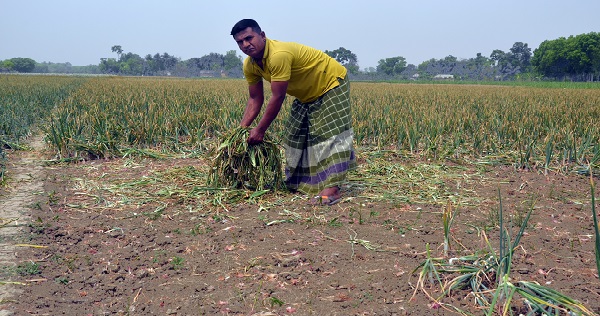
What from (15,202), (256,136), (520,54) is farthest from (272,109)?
(520,54)

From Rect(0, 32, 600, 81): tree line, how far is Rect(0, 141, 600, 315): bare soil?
176ft

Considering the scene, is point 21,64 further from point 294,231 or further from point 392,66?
point 294,231

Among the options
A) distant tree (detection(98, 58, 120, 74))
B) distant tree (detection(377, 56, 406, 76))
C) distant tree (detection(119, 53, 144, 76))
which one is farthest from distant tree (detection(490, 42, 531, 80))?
distant tree (detection(98, 58, 120, 74))

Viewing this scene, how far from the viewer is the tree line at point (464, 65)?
2201 inches

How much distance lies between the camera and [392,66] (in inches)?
3748

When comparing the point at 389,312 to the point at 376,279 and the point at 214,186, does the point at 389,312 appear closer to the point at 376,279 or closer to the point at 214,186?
the point at 376,279

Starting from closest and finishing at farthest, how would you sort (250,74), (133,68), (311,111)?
(250,74) → (311,111) → (133,68)

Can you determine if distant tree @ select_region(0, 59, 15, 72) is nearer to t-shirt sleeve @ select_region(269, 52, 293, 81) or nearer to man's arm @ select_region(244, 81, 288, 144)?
man's arm @ select_region(244, 81, 288, 144)

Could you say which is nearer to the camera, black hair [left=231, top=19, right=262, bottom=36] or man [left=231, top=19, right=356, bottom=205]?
black hair [left=231, top=19, right=262, bottom=36]

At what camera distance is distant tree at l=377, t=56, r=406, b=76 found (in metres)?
88.9

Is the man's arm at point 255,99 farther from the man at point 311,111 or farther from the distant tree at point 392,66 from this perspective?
the distant tree at point 392,66

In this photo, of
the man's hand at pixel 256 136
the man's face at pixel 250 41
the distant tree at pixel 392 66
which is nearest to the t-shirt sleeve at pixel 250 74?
the man's face at pixel 250 41

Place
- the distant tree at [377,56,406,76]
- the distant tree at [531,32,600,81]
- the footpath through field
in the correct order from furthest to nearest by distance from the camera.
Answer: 1. the distant tree at [377,56,406,76]
2. the distant tree at [531,32,600,81]
3. the footpath through field

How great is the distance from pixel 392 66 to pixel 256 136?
312ft
